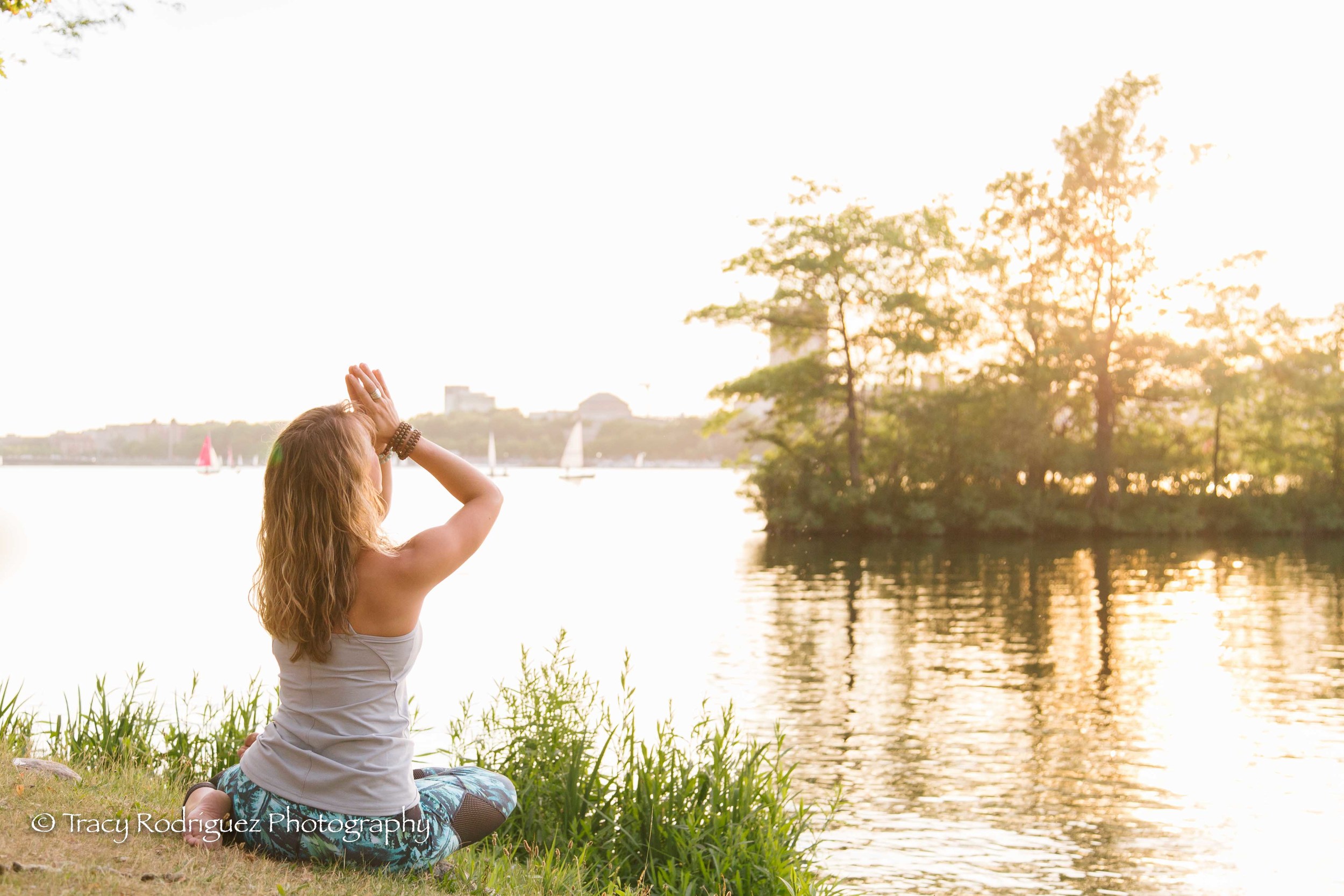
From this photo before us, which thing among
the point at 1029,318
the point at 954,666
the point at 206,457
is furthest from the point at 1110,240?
the point at 206,457

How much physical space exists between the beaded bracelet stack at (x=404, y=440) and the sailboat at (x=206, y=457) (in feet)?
435

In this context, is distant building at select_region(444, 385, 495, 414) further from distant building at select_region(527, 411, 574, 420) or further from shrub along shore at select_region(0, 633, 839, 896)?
shrub along shore at select_region(0, 633, 839, 896)

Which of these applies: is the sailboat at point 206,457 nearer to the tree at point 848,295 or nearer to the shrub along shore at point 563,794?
the tree at point 848,295

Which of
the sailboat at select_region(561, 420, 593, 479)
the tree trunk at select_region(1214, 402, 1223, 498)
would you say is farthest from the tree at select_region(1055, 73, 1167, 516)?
the sailboat at select_region(561, 420, 593, 479)

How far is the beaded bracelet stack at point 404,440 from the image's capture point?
3.85 metres

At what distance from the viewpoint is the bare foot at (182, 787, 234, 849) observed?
12.5ft

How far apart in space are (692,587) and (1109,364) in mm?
20800

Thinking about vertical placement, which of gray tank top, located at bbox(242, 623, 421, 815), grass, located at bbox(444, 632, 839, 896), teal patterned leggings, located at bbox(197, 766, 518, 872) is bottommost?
grass, located at bbox(444, 632, 839, 896)

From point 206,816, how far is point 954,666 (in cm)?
1529

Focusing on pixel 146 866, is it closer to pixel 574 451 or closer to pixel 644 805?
pixel 644 805

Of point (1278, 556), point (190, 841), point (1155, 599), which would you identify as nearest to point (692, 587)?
point (1155, 599)

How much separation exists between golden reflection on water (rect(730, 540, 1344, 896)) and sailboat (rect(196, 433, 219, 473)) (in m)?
115

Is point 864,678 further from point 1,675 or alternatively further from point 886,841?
point 1,675

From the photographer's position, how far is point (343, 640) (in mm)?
3643
